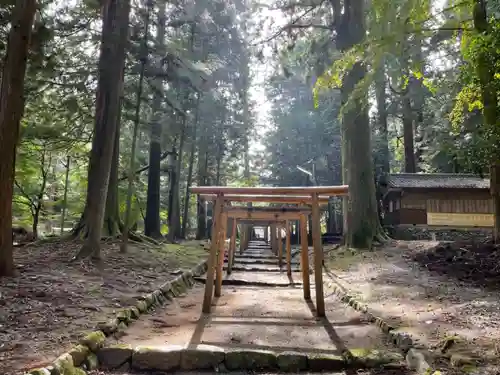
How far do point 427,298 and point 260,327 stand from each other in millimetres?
2616

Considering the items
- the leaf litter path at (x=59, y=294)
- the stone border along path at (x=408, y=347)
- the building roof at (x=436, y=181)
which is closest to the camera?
the stone border along path at (x=408, y=347)

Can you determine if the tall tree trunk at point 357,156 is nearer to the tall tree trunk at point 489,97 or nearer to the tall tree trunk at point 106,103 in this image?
the tall tree trunk at point 489,97

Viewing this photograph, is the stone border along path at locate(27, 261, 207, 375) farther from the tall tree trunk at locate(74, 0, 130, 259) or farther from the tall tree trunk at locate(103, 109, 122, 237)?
the tall tree trunk at locate(103, 109, 122, 237)

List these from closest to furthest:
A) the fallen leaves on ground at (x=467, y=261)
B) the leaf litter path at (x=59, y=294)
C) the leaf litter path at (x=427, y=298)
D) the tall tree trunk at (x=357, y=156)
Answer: the leaf litter path at (x=59, y=294) → the leaf litter path at (x=427, y=298) → the fallen leaves on ground at (x=467, y=261) → the tall tree trunk at (x=357, y=156)

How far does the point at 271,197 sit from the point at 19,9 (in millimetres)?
4481

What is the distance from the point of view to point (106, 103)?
364 inches

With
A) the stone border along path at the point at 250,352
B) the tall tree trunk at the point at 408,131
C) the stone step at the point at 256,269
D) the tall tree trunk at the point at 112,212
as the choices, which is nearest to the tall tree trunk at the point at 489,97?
the stone border along path at the point at 250,352

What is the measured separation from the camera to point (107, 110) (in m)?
9.09

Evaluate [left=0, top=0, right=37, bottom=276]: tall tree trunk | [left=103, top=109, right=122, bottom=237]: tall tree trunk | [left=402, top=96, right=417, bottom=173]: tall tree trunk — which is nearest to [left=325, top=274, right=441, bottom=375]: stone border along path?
[left=0, top=0, right=37, bottom=276]: tall tree trunk

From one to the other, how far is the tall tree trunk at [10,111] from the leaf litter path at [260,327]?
2247 mm

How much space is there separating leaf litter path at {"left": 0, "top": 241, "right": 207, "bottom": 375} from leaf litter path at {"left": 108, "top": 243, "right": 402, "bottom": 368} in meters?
0.53

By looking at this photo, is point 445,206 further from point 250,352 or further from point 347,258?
point 250,352

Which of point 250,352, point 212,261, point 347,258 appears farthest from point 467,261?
point 250,352

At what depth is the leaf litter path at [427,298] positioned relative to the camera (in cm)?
362
